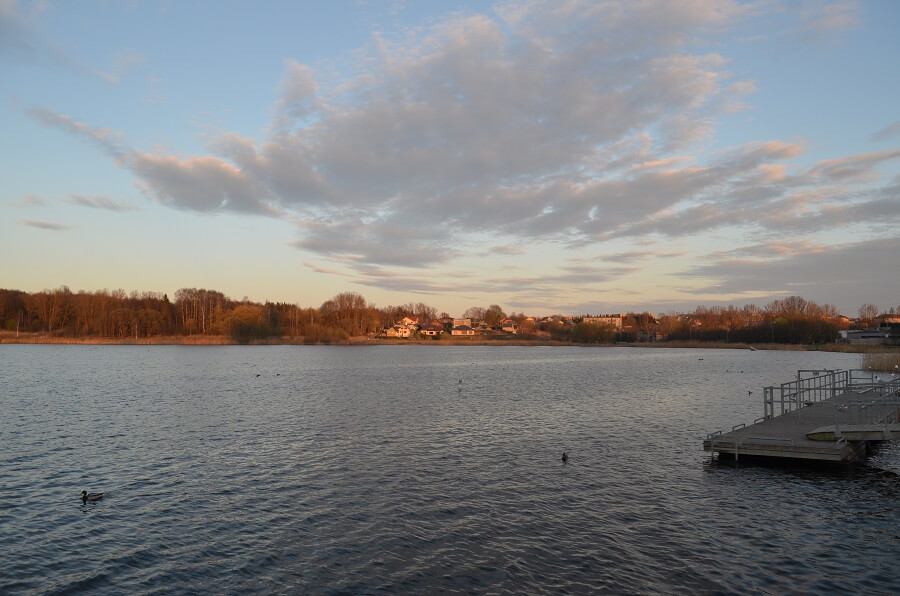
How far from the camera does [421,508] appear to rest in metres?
18.5

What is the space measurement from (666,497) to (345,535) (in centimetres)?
1113

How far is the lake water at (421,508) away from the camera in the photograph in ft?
44.8

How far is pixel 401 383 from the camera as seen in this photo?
60.8 metres

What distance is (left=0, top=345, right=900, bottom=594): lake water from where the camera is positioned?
44.8 feet

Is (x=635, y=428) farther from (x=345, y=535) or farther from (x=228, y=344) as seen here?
(x=228, y=344)

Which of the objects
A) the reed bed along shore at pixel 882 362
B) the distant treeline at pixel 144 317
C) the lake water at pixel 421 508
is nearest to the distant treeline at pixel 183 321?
the distant treeline at pixel 144 317

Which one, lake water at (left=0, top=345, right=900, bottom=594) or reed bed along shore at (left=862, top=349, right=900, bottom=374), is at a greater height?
reed bed along shore at (left=862, top=349, right=900, bottom=374)

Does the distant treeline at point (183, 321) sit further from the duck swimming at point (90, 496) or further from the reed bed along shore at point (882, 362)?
the duck swimming at point (90, 496)

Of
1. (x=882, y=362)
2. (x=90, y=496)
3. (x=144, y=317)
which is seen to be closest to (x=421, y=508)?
(x=90, y=496)

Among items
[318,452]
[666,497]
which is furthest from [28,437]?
[666,497]

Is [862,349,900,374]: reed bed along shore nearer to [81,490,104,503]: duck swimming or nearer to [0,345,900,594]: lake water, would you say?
[0,345,900,594]: lake water

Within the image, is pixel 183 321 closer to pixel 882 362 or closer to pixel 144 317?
pixel 144 317

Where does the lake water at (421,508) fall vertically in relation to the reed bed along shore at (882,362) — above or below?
below

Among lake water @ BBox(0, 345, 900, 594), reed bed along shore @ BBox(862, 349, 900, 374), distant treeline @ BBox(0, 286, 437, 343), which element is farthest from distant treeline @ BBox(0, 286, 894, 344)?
lake water @ BBox(0, 345, 900, 594)
